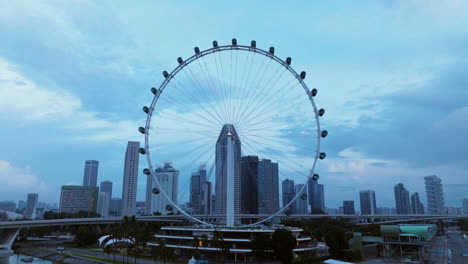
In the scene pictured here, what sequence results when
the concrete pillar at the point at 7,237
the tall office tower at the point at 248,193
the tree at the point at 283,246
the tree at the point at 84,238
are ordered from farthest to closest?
the tall office tower at the point at 248,193 < the tree at the point at 84,238 < the concrete pillar at the point at 7,237 < the tree at the point at 283,246

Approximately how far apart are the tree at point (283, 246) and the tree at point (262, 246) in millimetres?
846

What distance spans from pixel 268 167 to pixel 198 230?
5913cm

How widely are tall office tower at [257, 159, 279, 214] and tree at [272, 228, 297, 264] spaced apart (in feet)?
195

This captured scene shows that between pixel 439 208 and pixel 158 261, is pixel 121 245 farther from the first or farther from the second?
pixel 439 208

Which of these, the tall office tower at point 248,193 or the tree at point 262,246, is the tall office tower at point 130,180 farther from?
the tree at point 262,246

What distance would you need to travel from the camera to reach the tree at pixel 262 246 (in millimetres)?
40875

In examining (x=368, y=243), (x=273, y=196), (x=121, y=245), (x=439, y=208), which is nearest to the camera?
(x=368, y=243)

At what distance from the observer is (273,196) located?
110 metres

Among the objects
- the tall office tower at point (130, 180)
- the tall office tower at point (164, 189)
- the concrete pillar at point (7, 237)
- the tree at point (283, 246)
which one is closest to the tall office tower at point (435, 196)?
the tall office tower at point (164, 189)

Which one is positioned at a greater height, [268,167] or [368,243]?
[268,167]

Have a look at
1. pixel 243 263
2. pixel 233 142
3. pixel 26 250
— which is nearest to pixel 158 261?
pixel 243 263

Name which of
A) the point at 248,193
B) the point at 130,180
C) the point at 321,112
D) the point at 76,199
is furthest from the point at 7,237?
the point at 76,199

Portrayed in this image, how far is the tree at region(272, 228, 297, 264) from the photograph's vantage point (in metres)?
39.8

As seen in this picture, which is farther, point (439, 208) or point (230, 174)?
point (439, 208)
